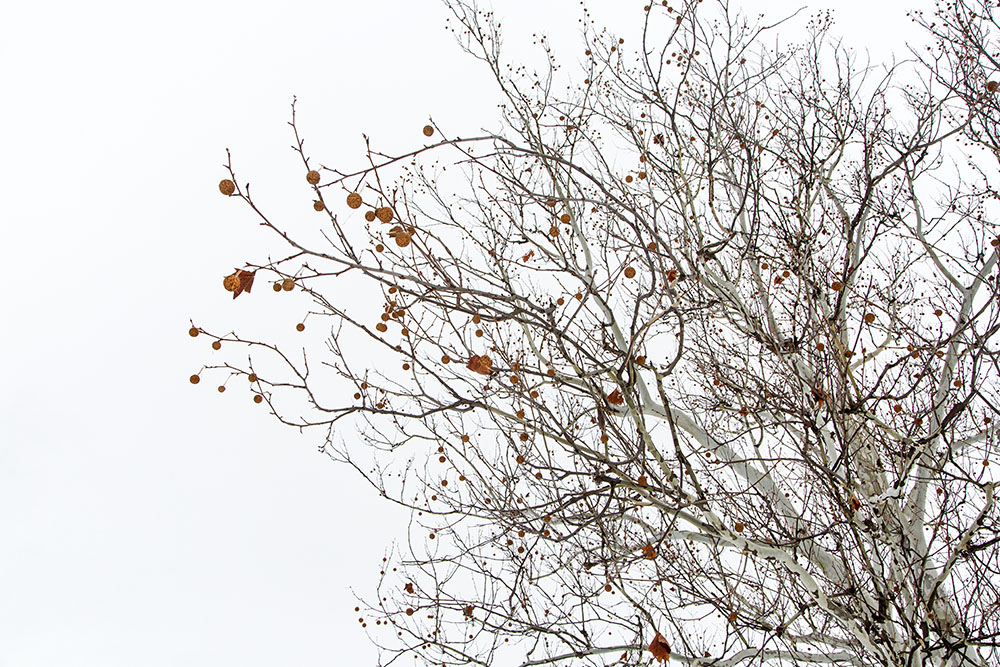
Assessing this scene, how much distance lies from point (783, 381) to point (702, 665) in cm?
215

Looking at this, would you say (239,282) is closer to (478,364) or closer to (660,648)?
(478,364)

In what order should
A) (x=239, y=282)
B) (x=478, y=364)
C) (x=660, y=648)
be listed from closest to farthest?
(x=239, y=282)
(x=478, y=364)
(x=660, y=648)

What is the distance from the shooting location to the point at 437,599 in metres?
4.48

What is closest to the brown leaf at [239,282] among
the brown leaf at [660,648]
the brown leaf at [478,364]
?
the brown leaf at [478,364]

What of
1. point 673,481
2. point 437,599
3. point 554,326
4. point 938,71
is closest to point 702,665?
point 437,599

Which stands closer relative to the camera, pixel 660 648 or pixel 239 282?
pixel 239 282

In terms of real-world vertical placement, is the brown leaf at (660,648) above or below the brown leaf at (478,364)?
below

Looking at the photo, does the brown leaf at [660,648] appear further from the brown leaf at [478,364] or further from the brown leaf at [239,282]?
the brown leaf at [239,282]

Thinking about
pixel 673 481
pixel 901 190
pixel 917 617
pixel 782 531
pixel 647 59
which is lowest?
pixel 917 617

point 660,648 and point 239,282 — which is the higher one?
point 239,282

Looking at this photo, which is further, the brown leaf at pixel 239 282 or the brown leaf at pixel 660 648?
the brown leaf at pixel 660 648

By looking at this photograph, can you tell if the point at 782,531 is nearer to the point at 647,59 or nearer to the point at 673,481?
the point at 673,481

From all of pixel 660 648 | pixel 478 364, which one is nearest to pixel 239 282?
pixel 478 364

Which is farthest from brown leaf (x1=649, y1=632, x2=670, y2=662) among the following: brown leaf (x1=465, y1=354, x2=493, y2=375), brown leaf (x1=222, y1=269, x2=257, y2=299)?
brown leaf (x1=222, y1=269, x2=257, y2=299)
